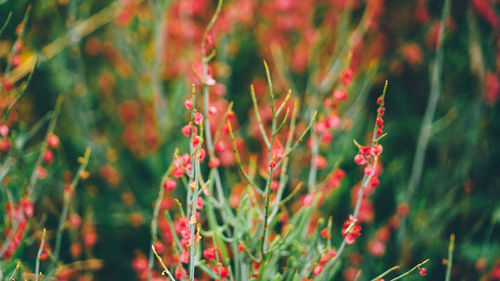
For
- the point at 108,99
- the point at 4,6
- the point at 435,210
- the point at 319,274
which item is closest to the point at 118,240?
the point at 108,99

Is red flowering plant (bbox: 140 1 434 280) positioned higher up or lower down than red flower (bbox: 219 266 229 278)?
higher up

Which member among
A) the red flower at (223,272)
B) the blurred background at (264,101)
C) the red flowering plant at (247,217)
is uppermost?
the blurred background at (264,101)

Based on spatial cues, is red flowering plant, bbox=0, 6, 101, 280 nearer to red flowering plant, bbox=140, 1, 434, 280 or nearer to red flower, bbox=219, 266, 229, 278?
red flowering plant, bbox=140, 1, 434, 280

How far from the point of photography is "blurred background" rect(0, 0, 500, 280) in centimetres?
239

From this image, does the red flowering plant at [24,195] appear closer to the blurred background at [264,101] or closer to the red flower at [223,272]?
the blurred background at [264,101]

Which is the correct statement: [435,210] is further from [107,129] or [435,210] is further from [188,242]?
[107,129]

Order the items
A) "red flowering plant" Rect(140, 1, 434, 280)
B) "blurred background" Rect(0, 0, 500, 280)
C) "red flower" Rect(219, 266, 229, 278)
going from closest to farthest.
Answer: "red flowering plant" Rect(140, 1, 434, 280)
"red flower" Rect(219, 266, 229, 278)
"blurred background" Rect(0, 0, 500, 280)

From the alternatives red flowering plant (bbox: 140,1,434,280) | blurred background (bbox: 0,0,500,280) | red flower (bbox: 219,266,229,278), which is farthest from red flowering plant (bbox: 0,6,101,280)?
red flower (bbox: 219,266,229,278)

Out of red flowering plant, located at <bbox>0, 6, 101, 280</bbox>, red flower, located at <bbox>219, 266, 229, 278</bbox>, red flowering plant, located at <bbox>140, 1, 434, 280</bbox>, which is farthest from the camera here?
red flowering plant, located at <bbox>0, 6, 101, 280</bbox>

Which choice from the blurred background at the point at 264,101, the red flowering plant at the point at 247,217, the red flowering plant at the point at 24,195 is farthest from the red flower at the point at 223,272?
the blurred background at the point at 264,101

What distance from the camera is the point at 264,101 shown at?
3164 millimetres

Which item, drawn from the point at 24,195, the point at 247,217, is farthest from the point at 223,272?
the point at 24,195

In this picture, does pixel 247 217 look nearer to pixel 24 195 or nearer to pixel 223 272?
pixel 223 272

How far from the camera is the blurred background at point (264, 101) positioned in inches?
94.0
